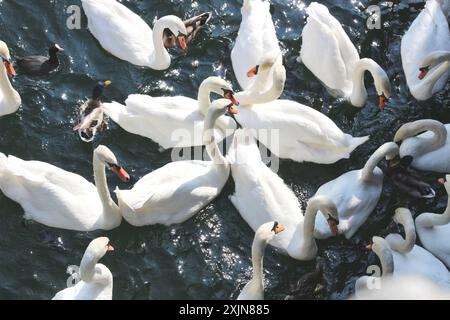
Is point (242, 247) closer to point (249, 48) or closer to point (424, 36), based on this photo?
point (249, 48)

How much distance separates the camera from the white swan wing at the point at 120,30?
13352 millimetres

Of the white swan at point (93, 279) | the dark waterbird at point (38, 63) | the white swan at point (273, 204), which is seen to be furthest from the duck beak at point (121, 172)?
the dark waterbird at point (38, 63)

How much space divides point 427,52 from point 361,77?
1.29 metres

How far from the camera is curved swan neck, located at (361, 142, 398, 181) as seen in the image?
11742 millimetres

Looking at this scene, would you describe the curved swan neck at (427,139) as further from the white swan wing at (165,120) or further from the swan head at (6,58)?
the swan head at (6,58)

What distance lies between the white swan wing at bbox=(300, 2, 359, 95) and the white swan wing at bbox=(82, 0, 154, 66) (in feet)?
7.48

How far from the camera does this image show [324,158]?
40.2 feet

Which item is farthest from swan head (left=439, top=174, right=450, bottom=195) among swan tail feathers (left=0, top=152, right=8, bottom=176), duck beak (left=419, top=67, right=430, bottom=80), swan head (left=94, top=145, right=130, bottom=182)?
swan tail feathers (left=0, top=152, right=8, bottom=176)

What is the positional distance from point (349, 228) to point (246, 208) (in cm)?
129

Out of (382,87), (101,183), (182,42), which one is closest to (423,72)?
(382,87)

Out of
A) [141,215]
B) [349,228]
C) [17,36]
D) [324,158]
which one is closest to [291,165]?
[324,158]

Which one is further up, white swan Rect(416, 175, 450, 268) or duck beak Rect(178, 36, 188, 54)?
duck beak Rect(178, 36, 188, 54)

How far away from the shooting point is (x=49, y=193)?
444 inches

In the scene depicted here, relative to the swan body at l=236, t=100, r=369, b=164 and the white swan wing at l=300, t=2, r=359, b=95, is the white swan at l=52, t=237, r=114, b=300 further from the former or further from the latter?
the white swan wing at l=300, t=2, r=359, b=95
